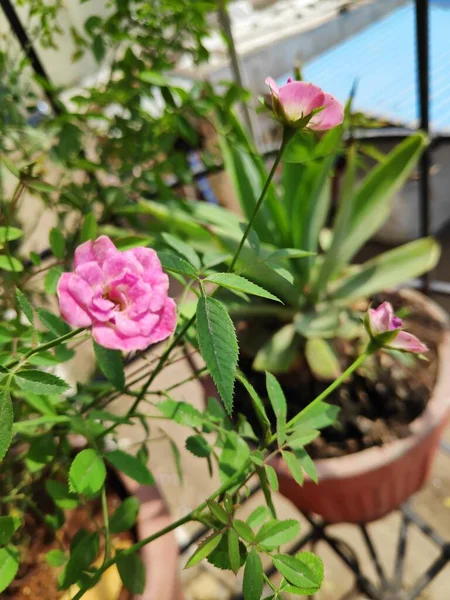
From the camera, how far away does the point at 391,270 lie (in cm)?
85

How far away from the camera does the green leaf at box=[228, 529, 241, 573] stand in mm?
303

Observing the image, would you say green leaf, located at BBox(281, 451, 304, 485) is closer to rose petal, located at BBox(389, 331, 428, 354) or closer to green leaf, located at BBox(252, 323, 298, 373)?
rose petal, located at BBox(389, 331, 428, 354)

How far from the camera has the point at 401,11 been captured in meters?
1.62

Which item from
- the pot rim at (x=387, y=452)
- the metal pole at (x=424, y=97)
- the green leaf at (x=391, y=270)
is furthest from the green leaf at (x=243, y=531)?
the metal pole at (x=424, y=97)

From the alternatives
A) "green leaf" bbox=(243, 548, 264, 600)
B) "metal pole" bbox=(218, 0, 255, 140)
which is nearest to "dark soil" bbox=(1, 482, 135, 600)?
"green leaf" bbox=(243, 548, 264, 600)

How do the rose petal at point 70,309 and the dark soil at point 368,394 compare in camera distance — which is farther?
the dark soil at point 368,394

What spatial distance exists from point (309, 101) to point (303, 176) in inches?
21.3

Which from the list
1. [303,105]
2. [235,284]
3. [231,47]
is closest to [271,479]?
[235,284]

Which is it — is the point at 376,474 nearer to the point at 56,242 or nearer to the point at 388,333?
the point at 388,333

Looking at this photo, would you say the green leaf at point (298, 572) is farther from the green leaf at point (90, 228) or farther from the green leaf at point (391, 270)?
the green leaf at point (391, 270)

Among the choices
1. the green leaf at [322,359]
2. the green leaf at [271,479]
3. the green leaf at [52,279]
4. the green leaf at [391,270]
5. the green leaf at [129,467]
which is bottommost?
the green leaf at [322,359]

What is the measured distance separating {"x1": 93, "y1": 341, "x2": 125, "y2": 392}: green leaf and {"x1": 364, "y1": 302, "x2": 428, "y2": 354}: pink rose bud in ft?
0.60

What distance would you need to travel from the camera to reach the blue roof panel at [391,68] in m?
1.14

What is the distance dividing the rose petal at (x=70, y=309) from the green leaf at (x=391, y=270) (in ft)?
2.09
